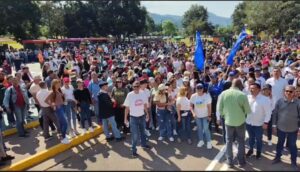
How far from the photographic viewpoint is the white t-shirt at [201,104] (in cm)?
820

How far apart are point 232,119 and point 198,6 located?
324 feet

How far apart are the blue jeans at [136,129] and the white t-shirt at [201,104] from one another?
1.33m

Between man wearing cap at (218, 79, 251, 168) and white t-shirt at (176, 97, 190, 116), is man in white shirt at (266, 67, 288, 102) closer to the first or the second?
white t-shirt at (176, 97, 190, 116)

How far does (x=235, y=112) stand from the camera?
22.5 ft

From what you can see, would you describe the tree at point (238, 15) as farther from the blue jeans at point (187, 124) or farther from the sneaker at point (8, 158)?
the sneaker at point (8, 158)

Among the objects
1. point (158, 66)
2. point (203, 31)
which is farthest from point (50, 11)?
point (158, 66)

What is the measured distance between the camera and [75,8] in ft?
214

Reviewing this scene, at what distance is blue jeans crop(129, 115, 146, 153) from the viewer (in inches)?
311

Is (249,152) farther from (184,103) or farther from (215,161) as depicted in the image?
(184,103)

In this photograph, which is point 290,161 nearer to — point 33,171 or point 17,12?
point 33,171

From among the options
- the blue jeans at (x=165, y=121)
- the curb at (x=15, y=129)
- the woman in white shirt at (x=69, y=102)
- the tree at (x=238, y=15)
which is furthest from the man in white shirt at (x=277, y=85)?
the tree at (x=238, y=15)

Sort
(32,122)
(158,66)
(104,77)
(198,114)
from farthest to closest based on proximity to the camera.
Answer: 1. (158,66)
2. (104,77)
3. (32,122)
4. (198,114)

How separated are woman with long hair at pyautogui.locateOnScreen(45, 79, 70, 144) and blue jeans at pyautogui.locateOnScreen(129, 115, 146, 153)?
1.90 meters

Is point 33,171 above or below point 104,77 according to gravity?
below
